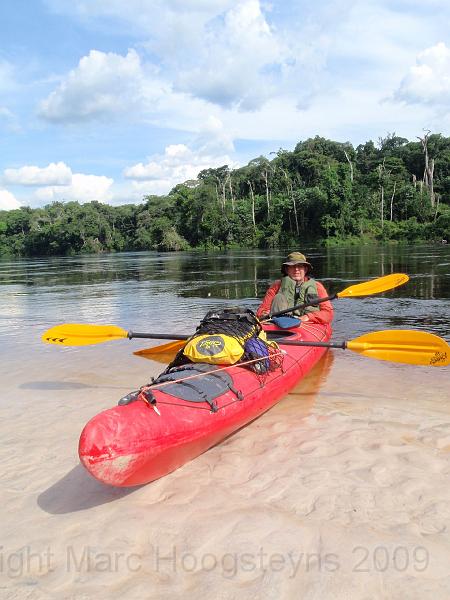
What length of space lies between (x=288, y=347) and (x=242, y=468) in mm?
2105

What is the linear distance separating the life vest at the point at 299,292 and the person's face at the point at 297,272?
0.11 m

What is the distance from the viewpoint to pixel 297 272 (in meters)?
7.06

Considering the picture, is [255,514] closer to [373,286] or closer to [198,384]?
[198,384]

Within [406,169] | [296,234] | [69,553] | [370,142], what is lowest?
[69,553]

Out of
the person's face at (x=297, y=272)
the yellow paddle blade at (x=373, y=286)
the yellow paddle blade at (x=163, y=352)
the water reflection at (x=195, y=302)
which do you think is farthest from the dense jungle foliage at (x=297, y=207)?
the yellow paddle blade at (x=163, y=352)

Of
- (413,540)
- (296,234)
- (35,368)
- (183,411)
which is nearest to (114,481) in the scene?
(183,411)

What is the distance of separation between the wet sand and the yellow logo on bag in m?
0.67

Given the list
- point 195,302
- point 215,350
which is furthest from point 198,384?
point 195,302

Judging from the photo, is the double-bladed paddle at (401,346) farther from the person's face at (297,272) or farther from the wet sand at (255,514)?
the person's face at (297,272)

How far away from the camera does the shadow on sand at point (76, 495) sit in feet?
9.91

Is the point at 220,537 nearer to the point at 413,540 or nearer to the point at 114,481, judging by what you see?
the point at 114,481

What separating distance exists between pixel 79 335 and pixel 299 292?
3.09m

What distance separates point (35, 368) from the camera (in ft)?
21.8

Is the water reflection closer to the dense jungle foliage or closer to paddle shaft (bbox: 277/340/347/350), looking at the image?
paddle shaft (bbox: 277/340/347/350)
